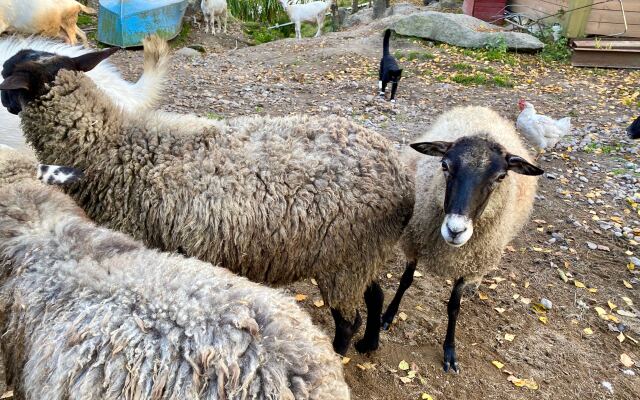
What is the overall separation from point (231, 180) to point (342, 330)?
4.54 feet

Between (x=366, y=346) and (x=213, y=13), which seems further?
(x=213, y=13)

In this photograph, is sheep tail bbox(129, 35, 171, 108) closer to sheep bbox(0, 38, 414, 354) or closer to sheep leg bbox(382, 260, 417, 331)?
sheep bbox(0, 38, 414, 354)

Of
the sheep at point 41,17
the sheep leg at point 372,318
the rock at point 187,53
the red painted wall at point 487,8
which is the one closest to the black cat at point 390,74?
the rock at point 187,53

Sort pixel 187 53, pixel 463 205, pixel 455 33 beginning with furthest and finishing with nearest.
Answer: pixel 455 33 < pixel 187 53 < pixel 463 205

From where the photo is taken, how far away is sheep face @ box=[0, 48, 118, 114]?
2.85 metres

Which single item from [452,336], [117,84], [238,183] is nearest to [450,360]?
[452,336]

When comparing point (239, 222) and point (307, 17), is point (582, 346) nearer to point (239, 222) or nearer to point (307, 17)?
point (239, 222)

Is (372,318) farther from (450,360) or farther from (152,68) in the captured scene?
(152,68)

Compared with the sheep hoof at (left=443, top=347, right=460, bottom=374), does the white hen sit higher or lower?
higher

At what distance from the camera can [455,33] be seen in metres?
12.5

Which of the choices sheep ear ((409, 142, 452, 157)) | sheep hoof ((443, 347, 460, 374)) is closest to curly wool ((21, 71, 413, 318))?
sheep ear ((409, 142, 452, 157))

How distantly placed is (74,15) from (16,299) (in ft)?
33.5

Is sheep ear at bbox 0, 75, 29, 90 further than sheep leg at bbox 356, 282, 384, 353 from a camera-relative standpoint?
No

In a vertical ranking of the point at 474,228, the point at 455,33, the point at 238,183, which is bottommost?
the point at 474,228
